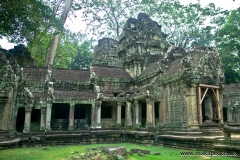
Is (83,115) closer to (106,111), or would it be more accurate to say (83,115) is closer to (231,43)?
(106,111)

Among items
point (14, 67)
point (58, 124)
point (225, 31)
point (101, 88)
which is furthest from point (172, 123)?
point (225, 31)

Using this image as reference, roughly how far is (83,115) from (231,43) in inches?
966

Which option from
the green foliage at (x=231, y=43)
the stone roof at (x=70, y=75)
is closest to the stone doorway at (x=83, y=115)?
the stone roof at (x=70, y=75)

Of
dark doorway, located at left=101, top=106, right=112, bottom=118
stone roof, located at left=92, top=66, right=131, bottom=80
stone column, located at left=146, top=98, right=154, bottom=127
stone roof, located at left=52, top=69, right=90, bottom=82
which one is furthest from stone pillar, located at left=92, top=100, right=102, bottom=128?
stone column, located at left=146, top=98, right=154, bottom=127

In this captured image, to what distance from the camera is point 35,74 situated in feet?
55.5

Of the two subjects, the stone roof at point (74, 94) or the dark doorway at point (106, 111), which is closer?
the stone roof at point (74, 94)

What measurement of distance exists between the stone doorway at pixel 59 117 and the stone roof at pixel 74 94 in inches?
59.6

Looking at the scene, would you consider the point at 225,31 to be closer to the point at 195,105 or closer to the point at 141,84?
the point at 141,84

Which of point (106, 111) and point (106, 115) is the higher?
point (106, 111)

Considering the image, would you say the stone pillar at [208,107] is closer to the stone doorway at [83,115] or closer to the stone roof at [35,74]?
the stone doorway at [83,115]

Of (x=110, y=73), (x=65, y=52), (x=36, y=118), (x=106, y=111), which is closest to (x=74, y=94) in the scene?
(x=36, y=118)

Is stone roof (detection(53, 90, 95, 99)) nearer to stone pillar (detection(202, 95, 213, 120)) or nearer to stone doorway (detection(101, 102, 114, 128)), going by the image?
stone doorway (detection(101, 102, 114, 128))

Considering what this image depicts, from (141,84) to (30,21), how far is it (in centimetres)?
1107

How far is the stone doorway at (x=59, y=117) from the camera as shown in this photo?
16.2 metres
